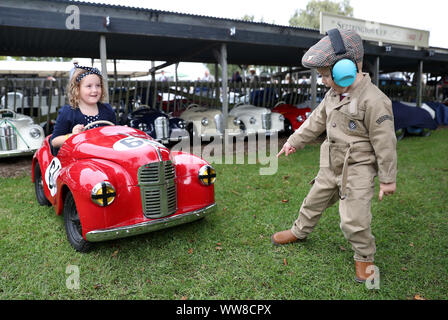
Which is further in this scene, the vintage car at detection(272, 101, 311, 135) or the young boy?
the vintage car at detection(272, 101, 311, 135)

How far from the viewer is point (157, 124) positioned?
7492 millimetres

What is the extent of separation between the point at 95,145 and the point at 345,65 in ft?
6.75

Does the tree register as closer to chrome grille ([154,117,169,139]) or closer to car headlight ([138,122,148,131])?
chrome grille ([154,117,169,139])

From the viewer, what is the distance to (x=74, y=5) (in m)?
6.03

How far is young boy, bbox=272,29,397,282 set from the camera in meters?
2.26

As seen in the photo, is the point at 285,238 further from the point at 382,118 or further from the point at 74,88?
the point at 74,88

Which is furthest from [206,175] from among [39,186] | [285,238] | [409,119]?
[409,119]

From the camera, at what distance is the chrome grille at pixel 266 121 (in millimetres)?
8945

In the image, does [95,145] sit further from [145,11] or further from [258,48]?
[258,48]

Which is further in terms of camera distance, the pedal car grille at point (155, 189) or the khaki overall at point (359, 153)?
the pedal car grille at point (155, 189)

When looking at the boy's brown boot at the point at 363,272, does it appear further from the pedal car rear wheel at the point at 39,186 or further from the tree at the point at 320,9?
the tree at the point at 320,9

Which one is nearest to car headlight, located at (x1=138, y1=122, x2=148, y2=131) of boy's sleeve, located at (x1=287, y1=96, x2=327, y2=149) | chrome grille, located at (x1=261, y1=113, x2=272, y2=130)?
chrome grille, located at (x1=261, y1=113, x2=272, y2=130)

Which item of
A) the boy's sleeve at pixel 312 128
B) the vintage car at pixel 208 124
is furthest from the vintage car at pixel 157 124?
the boy's sleeve at pixel 312 128

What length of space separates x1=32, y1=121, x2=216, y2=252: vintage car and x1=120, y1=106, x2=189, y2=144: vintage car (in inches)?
164
